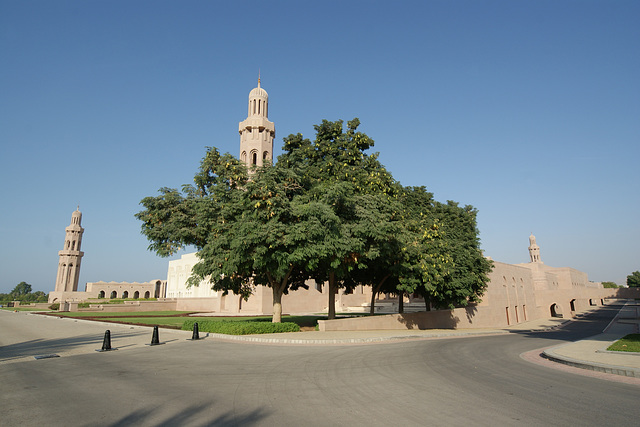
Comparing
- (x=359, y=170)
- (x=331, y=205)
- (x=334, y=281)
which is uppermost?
(x=359, y=170)

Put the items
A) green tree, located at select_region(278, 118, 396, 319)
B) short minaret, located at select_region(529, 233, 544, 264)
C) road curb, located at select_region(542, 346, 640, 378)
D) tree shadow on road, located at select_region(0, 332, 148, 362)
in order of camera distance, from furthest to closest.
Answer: short minaret, located at select_region(529, 233, 544, 264) → green tree, located at select_region(278, 118, 396, 319) → tree shadow on road, located at select_region(0, 332, 148, 362) → road curb, located at select_region(542, 346, 640, 378)

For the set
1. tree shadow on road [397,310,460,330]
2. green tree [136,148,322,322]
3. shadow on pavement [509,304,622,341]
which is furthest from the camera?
tree shadow on road [397,310,460,330]

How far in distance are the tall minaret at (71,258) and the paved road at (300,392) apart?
94.7 m

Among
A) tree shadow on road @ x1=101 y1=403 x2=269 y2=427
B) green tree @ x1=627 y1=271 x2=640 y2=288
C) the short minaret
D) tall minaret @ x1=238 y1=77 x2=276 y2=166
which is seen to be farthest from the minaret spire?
Answer: green tree @ x1=627 y1=271 x2=640 y2=288

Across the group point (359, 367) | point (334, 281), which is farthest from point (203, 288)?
point (359, 367)

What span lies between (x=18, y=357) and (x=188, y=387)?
8.10m

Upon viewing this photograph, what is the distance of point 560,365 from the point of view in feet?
36.6

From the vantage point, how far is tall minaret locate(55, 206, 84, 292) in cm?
8894

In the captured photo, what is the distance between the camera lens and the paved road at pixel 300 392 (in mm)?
5609

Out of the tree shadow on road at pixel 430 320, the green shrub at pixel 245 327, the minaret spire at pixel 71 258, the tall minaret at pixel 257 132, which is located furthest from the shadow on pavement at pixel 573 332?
the minaret spire at pixel 71 258

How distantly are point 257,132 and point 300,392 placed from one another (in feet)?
124

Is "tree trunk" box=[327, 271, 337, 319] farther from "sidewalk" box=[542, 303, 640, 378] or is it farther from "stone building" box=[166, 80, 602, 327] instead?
"sidewalk" box=[542, 303, 640, 378]

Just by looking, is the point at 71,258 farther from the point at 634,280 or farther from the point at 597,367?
the point at 634,280

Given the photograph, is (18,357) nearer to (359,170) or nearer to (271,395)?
(271,395)
